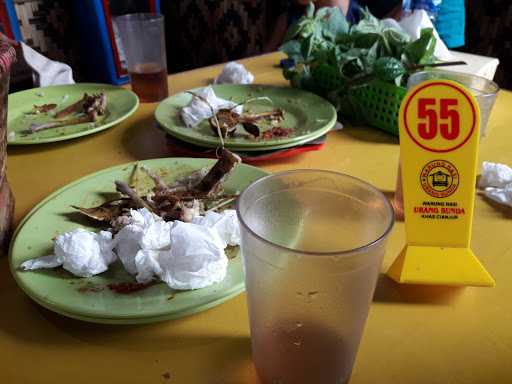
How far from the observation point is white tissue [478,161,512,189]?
0.69 meters

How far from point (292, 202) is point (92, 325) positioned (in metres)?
0.24

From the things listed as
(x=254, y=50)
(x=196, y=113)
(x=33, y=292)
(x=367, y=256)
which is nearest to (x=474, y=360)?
(x=367, y=256)

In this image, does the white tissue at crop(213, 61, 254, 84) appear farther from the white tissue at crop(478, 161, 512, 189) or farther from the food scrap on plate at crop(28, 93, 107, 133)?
the white tissue at crop(478, 161, 512, 189)

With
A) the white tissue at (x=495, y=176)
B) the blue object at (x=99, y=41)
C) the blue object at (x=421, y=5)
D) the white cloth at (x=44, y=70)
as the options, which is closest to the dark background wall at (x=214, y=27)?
the blue object at (x=99, y=41)

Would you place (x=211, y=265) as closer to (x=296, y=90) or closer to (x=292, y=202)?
(x=292, y=202)

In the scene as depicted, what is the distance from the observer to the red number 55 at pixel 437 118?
1.53ft

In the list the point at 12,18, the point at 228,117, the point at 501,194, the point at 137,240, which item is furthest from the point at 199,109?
the point at 12,18

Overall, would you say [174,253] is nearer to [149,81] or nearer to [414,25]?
[149,81]

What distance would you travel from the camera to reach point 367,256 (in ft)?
1.07

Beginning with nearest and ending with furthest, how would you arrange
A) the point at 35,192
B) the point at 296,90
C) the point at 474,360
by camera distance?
1. the point at 474,360
2. the point at 35,192
3. the point at 296,90

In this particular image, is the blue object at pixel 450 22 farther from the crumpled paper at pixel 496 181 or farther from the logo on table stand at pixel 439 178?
the logo on table stand at pixel 439 178

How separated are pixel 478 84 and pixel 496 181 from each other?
18 cm

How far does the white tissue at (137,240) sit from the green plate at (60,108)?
0.42 meters

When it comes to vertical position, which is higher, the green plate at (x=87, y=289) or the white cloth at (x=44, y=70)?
the white cloth at (x=44, y=70)
